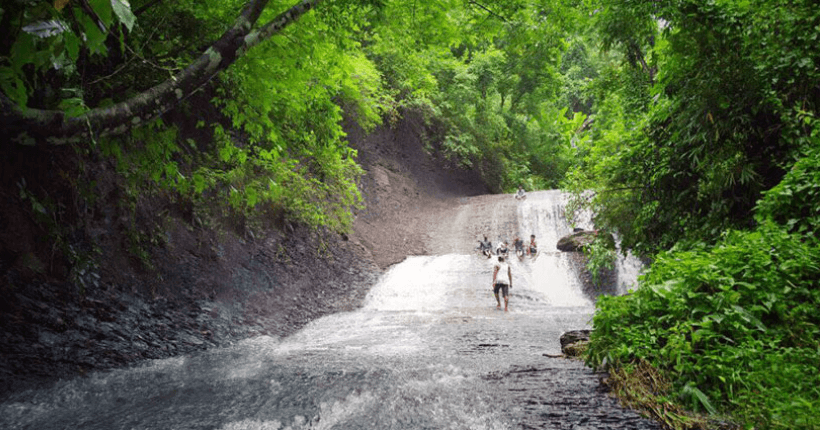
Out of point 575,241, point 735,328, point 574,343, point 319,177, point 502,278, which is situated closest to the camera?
point 735,328

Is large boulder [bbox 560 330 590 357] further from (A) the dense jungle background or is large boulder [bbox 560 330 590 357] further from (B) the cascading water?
(A) the dense jungle background

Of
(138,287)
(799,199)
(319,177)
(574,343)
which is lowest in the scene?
(574,343)

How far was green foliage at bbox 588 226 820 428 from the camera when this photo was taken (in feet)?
11.2

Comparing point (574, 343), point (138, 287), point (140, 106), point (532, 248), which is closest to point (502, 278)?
point (574, 343)

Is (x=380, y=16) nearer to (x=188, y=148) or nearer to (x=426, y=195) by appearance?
(x=188, y=148)

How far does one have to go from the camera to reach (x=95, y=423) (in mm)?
4535

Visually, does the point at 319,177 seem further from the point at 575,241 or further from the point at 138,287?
the point at 575,241

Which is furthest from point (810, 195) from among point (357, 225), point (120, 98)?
point (357, 225)

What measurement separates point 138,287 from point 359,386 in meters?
4.82

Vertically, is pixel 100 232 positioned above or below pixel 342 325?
above

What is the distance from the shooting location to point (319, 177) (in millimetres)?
11992

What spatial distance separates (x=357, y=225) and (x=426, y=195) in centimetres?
920

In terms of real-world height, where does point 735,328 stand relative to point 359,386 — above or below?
above

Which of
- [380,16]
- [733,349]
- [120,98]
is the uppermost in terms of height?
[380,16]
